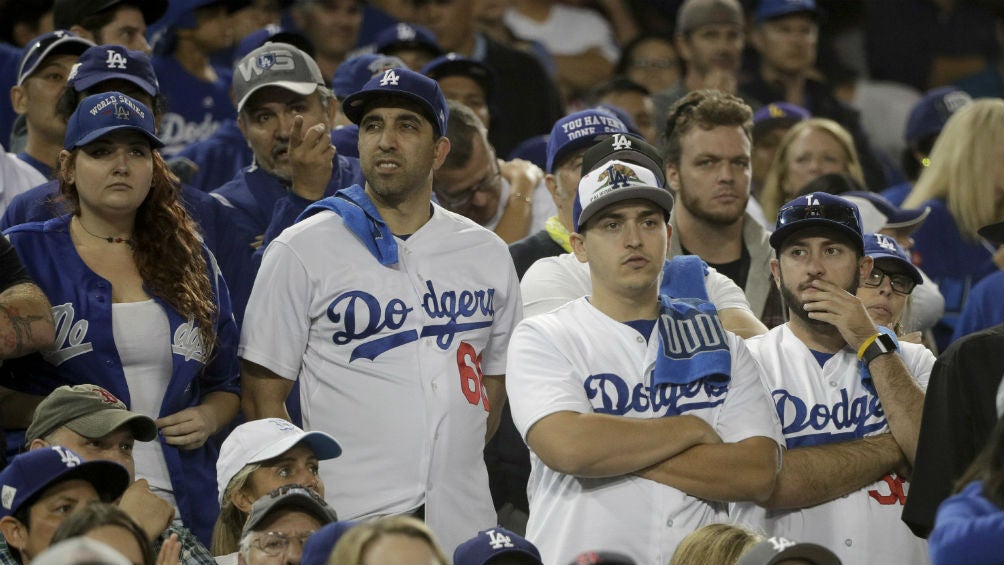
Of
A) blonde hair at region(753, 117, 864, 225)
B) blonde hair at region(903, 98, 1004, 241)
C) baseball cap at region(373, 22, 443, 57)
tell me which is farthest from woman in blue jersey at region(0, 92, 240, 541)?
blonde hair at region(903, 98, 1004, 241)

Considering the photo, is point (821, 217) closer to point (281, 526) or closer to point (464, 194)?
point (281, 526)

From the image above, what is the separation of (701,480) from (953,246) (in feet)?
13.4

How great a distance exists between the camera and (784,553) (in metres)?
4.69

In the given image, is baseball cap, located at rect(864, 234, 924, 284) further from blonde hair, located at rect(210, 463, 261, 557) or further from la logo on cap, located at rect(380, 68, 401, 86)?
blonde hair, located at rect(210, 463, 261, 557)

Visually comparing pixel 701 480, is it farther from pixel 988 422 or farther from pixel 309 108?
pixel 309 108

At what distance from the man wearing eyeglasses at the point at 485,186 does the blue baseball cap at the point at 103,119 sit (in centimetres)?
192

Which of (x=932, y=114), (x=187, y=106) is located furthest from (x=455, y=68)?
(x=932, y=114)

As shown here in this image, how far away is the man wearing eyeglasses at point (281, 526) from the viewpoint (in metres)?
5.08

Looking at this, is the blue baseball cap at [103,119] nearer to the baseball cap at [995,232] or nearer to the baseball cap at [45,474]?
the baseball cap at [45,474]

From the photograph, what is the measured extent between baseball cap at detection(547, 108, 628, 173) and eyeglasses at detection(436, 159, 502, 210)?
1.98ft

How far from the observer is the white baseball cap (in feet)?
18.1

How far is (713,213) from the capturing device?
7.17 metres

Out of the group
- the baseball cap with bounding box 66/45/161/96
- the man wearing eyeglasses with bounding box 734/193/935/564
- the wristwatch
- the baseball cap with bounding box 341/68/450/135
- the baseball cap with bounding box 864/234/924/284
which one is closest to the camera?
the man wearing eyeglasses with bounding box 734/193/935/564

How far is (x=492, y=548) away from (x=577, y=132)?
8.79 ft
